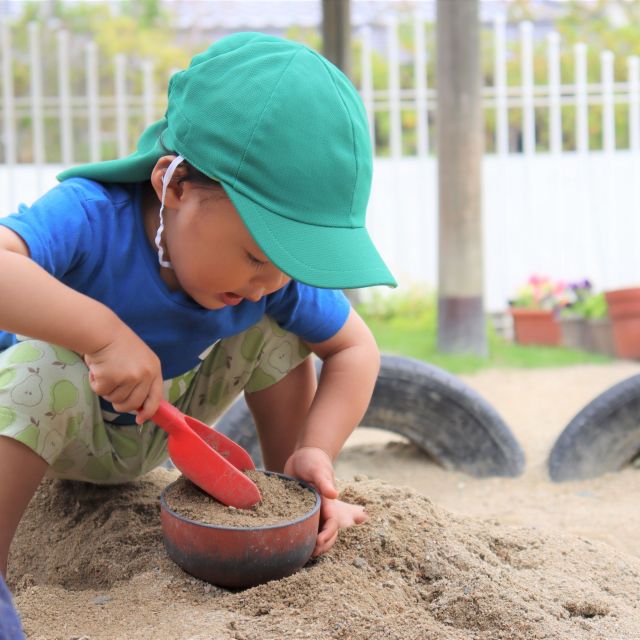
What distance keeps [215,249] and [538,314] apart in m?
4.82

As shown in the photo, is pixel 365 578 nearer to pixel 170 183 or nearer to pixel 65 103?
pixel 170 183

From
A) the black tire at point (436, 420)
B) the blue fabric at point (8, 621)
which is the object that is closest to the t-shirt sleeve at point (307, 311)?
the black tire at point (436, 420)

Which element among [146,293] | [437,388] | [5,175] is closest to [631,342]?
[437,388]

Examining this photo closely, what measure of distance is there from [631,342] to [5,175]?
4838 millimetres

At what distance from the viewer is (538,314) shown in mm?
6035

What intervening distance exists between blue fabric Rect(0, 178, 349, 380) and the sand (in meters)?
0.38

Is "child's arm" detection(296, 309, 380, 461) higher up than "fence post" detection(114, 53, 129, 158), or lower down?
lower down

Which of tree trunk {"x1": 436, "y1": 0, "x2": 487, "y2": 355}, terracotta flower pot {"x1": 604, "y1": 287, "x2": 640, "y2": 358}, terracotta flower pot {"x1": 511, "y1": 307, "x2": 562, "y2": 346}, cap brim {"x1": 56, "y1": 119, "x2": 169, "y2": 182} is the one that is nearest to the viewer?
cap brim {"x1": 56, "y1": 119, "x2": 169, "y2": 182}

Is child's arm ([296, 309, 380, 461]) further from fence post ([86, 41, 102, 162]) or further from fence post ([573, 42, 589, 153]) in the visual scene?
fence post ([573, 42, 589, 153])

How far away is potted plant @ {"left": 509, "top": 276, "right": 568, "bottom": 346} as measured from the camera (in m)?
6.04

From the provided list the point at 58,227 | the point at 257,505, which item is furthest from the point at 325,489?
the point at 58,227

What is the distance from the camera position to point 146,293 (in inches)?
65.2

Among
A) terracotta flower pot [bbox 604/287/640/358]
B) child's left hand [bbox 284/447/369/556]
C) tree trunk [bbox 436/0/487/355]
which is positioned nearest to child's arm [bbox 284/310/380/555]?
child's left hand [bbox 284/447/369/556]

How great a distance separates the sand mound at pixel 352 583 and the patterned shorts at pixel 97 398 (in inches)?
5.4
